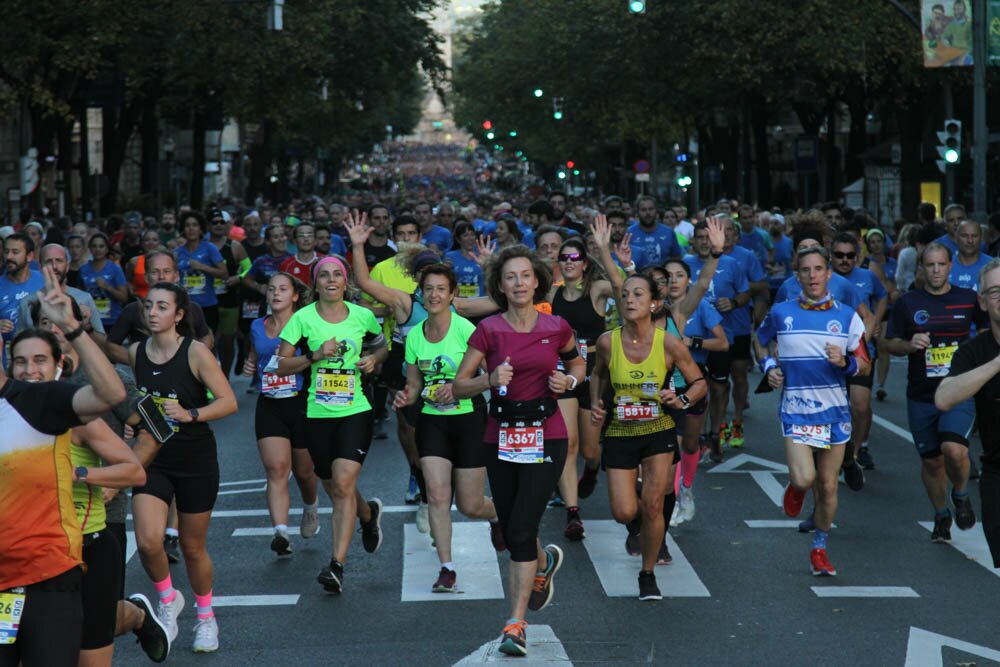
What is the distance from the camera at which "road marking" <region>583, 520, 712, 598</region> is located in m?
9.29

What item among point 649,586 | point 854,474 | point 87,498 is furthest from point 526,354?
point 854,474

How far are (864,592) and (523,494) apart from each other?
2260 millimetres

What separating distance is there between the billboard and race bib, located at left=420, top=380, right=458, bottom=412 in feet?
60.2

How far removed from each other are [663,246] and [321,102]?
99.2 feet

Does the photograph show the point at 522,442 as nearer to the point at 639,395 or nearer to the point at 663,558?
the point at 639,395

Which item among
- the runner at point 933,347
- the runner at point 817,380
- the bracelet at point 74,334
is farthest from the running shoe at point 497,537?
the bracelet at point 74,334

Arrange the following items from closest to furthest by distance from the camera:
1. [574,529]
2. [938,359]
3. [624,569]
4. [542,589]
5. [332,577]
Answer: [542,589], [332,577], [624,569], [574,529], [938,359]

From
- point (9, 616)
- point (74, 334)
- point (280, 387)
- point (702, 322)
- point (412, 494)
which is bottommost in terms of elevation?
point (412, 494)

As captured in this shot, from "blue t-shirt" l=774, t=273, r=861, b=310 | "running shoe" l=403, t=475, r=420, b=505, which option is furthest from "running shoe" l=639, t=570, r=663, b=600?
"running shoe" l=403, t=475, r=420, b=505

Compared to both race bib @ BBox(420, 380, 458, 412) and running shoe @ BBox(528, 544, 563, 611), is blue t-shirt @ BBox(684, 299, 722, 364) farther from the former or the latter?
running shoe @ BBox(528, 544, 563, 611)

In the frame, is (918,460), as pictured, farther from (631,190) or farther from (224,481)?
(631,190)

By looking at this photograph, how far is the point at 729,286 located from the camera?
1429 cm

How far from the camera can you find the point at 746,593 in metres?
9.22

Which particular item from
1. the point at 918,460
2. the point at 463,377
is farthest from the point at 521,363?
the point at 918,460
